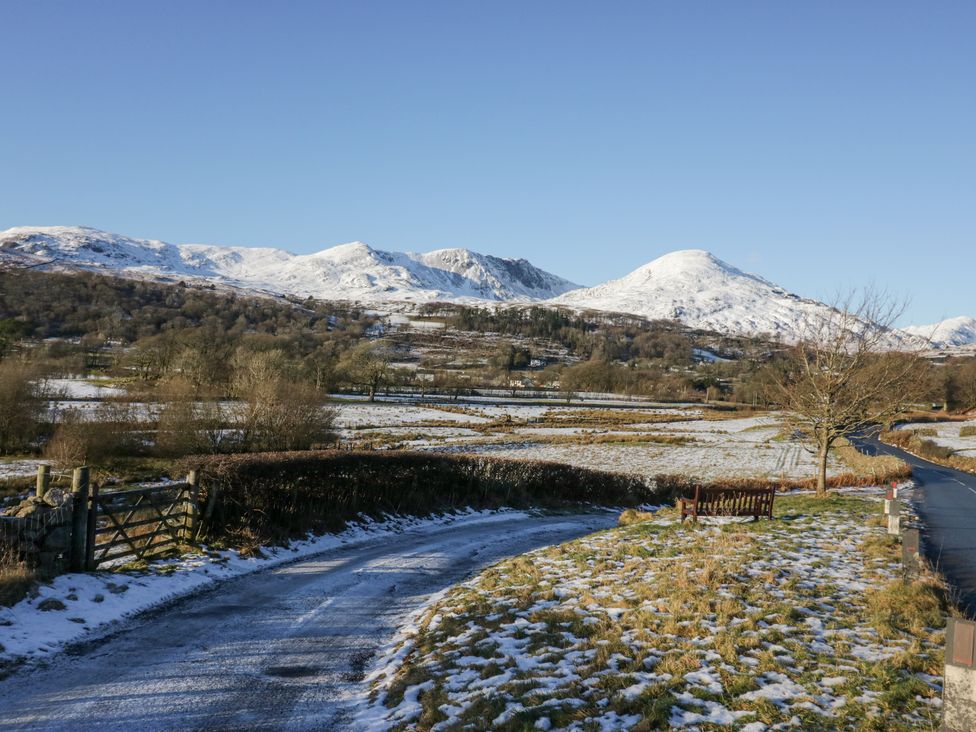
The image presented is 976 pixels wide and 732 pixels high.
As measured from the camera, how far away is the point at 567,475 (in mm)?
34281

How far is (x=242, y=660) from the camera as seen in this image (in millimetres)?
9961

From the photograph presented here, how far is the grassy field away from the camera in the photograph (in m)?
7.25

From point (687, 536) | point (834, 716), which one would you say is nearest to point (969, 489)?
point (687, 536)

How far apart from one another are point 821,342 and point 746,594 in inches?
1088

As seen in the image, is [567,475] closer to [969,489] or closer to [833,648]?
[969,489]

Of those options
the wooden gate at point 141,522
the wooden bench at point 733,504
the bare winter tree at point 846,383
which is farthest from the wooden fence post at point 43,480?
the bare winter tree at point 846,383

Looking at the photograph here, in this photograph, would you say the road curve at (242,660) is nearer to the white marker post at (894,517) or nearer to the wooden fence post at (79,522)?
the wooden fence post at (79,522)

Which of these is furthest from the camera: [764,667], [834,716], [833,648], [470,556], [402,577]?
[470,556]

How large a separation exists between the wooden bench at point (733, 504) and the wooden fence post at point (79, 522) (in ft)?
52.4

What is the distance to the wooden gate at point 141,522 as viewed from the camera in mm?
13797

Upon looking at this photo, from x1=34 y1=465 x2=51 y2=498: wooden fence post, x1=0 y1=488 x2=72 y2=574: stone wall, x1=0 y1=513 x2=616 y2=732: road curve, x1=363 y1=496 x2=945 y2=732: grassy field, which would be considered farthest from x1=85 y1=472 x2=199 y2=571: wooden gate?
x1=363 y1=496 x2=945 y2=732: grassy field

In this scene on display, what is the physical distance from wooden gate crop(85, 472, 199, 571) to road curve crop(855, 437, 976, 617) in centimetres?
1607

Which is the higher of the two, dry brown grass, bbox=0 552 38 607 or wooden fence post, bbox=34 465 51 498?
wooden fence post, bbox=34 465 51 498

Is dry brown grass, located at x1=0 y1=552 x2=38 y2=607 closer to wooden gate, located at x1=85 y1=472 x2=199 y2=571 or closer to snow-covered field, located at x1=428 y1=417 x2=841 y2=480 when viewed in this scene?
wooden gate, located at x1=85 y1=472 x2=199 y2=571
